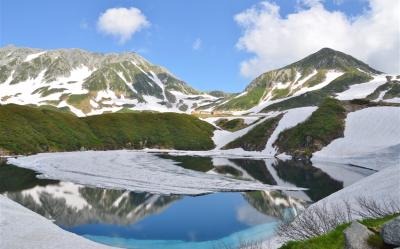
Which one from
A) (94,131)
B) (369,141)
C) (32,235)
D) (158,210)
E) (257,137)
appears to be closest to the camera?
(32,235)

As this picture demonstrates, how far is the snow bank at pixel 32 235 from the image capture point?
2943 cm

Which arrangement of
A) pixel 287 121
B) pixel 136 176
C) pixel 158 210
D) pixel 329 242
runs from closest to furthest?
1. pixel 329 242
2. pixel 158 210
3. pixel 136 176
4. pixel 287 121

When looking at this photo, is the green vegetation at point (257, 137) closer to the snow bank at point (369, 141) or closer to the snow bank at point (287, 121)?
the snow bank at point (287, 121)

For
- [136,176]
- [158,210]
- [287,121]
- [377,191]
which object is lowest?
[158,210]

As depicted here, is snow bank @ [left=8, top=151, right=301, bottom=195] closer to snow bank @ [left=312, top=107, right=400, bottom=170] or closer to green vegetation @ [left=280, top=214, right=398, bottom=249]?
snow bank @ [left=312, top=107, right=400, bottom=170]

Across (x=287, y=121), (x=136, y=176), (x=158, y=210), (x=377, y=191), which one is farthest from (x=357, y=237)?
(x=287, y=121)

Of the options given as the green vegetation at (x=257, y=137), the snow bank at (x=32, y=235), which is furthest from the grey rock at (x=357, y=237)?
the green vegetation at (x=257, y=137)

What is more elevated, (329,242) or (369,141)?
(369,141)

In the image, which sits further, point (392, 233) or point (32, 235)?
point (32, 235)

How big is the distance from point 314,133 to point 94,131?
8207 cm

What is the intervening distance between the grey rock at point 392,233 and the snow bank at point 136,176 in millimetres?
45837

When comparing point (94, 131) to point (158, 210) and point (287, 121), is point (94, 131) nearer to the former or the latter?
point (287, 121)

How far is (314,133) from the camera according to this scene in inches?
4791

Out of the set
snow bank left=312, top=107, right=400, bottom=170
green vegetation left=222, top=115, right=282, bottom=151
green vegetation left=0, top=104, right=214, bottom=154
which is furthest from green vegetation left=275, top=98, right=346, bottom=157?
green vegetation left=0, top=104, right=214, bottom=154
